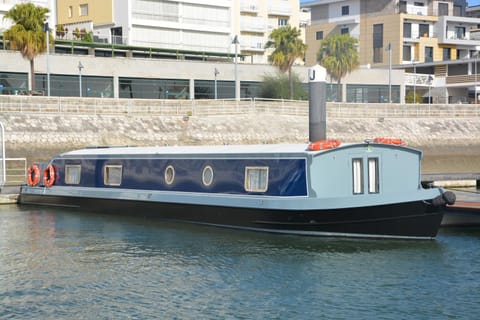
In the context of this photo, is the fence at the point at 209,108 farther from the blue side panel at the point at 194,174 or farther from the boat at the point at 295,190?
the boat at the point at 295,190

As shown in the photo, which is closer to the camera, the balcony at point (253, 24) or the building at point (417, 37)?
the balcony at point (253, 24)

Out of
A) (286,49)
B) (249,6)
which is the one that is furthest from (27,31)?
(249,6)

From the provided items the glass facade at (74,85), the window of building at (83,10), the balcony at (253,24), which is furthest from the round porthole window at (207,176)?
the balcony at (253,24)

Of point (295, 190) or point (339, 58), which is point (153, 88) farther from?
point (295, 190)

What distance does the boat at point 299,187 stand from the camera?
2125 centimetres

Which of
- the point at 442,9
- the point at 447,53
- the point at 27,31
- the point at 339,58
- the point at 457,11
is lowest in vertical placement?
the point at 339,58

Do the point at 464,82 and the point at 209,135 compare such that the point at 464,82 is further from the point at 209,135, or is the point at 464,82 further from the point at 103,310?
the point at 103,310

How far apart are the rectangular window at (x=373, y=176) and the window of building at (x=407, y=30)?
6048cm

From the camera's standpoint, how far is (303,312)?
15.1 m

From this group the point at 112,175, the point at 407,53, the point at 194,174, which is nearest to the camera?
the point at 194,174

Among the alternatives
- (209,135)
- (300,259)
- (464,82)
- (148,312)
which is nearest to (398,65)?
(464,82)

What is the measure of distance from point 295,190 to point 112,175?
8912 millimetres

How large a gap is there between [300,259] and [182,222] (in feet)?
22.2

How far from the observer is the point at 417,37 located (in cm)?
8025
